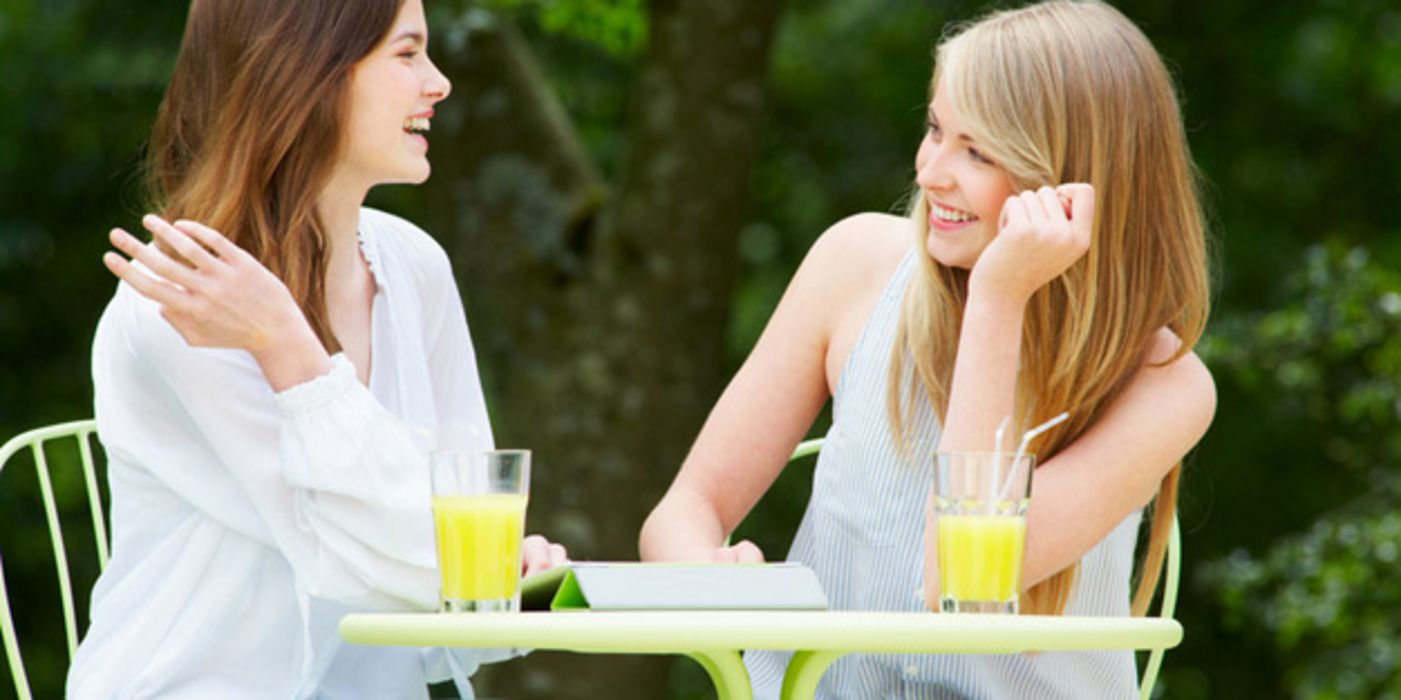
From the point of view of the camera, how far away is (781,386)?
2871 mm

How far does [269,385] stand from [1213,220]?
500 cm

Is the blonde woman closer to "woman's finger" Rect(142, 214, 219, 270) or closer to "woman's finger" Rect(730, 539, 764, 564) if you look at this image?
"woman's finger" Rect(730, 539, 764, 564)

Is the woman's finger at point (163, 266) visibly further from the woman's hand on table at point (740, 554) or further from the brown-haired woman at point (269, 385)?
the woman's hand on table at point (740, 554)

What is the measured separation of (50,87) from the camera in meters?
7.04

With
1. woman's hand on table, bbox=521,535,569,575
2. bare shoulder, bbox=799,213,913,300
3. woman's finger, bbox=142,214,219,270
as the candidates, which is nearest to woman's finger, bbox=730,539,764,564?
woman's hand on table, bbox=521,535,569,575

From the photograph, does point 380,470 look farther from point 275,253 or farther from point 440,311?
point 440,311

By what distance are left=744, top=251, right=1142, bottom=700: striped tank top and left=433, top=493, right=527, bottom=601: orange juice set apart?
2.35ft

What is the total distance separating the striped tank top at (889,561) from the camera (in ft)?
8.53

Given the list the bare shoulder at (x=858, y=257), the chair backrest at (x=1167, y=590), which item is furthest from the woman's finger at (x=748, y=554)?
the bare shoulder at (x=858, y=257)

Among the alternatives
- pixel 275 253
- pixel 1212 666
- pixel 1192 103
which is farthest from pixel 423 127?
pixel 1212 666

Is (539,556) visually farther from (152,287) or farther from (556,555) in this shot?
(152,287)

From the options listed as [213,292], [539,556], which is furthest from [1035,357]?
[213,292]

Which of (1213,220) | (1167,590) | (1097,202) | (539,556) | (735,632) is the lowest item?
(1213,220)

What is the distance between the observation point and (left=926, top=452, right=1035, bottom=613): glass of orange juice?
2.11 m
